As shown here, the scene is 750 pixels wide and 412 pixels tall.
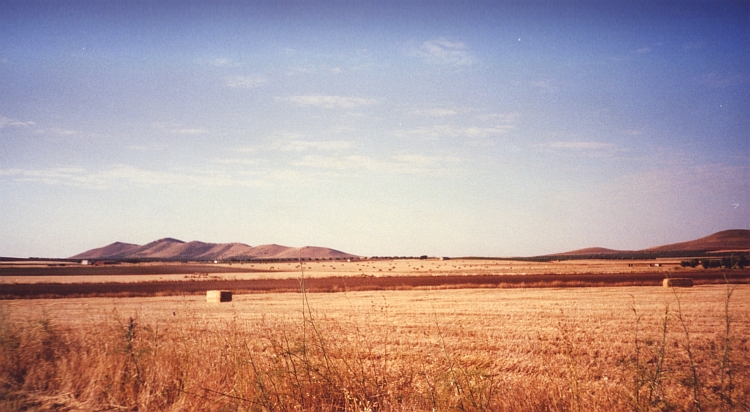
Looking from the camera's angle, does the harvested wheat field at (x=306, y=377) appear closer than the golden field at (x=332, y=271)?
Yes

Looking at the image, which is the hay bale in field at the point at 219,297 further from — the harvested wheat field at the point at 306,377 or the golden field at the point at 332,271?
the harvested wheat field at the point at 306,377

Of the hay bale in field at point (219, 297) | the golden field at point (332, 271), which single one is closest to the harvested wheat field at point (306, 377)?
the hay bale in field at point (219, 297)

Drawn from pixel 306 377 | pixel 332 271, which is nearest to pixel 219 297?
pixel 306 377

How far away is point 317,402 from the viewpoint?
5211mm

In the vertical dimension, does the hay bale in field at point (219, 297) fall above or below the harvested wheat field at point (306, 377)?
below

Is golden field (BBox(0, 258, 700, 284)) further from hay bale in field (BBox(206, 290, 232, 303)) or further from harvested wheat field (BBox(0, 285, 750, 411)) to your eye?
harvested wheat field (BBox(0, 285, 750, 411))

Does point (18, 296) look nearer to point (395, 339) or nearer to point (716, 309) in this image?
point (395, 339)

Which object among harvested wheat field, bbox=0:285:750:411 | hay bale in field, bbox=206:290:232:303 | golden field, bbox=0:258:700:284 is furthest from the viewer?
golden field, bbox=0:258:700:284

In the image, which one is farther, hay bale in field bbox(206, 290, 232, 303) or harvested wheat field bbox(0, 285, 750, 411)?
hay bale in field bbox(206, 290, 232, 303)

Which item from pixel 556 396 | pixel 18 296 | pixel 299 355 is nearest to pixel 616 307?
pixel 556 396

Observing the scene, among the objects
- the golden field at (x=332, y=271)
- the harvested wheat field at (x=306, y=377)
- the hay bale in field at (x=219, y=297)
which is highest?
the harvested wheat field at (x=306, y=377)

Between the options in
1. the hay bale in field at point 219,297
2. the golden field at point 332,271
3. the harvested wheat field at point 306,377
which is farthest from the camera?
the golden field at point 332,271

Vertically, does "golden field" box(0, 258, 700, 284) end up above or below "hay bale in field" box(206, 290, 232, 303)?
below

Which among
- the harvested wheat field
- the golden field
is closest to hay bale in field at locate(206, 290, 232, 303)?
the golden field
